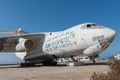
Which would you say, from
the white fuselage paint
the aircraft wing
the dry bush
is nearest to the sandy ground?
the dry bush

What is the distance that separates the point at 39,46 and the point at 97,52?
854 centimetres

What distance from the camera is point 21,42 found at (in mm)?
24172

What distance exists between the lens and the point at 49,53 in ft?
80.6

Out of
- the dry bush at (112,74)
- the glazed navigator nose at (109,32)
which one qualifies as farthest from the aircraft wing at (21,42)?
the dry bush at (112,74)

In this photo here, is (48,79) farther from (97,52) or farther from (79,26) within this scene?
(79,26)

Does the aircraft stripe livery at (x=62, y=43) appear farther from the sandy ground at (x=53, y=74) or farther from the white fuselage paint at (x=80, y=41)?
the sandy ground at (x=53, y=74)

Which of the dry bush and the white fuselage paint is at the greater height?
the white fuselage paint

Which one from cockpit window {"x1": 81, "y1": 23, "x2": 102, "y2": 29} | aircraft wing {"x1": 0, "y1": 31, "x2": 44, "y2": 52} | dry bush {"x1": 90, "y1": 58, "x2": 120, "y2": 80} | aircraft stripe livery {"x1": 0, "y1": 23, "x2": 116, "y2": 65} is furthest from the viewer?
aircraft wing {"x1": 0, "y1": 31, "x2": 44, "y2": 52}

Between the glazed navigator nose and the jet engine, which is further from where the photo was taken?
the jet engine

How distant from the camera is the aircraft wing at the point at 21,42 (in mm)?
23812

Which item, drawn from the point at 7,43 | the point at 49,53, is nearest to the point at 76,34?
the point at 49,53

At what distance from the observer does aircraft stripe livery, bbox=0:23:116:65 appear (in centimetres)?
1966

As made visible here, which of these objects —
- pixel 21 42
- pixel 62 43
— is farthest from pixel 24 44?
pixel 62 43

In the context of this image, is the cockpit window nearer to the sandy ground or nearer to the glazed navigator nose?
the glazed navigator nose
